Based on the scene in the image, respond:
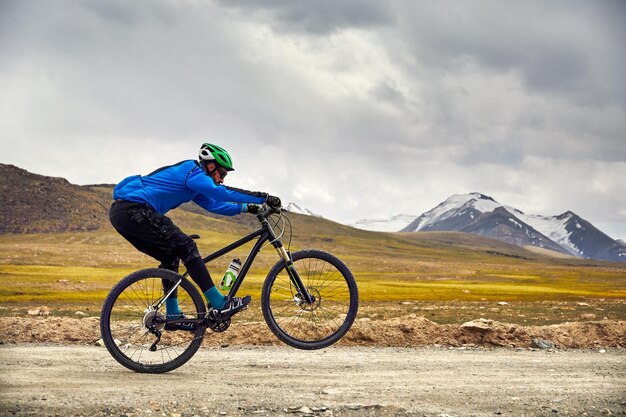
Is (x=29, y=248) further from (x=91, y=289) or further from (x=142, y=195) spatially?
(x=142, y=195)

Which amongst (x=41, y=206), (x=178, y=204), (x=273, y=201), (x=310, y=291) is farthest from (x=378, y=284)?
(x=41, y=206)

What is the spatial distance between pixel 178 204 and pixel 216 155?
986 millimetres

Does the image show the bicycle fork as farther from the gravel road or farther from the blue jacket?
the gravel road

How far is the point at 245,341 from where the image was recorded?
46.5 feet

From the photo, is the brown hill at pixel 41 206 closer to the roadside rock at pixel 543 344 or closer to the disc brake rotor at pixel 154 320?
the roadside rock at pixel 543 344

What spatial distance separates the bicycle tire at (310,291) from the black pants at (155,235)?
1137 mm

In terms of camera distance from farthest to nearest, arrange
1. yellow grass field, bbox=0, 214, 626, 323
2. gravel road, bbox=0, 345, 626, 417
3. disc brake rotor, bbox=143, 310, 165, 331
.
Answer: yellow grass field, bbox=0, 214, 626, 323 → disc brake rotor, bbox=143, 310, 165, 331 → gravel road, bbox=0, 345, 626, 417

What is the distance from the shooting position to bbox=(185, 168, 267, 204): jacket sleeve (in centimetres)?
876

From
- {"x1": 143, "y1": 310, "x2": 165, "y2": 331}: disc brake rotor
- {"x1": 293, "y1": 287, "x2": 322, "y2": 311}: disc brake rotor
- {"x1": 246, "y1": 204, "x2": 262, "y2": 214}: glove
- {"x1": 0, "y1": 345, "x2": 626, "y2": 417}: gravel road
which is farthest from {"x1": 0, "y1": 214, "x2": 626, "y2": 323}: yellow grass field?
{"x1": 143, "y1": 310, "x2": 165, "y2": 331}: disc brake rotor

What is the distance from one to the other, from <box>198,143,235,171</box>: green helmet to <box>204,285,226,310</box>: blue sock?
1.98 m

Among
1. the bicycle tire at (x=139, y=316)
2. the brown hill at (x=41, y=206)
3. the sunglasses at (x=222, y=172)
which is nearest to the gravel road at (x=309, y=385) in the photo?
the bicycle tire at (x=139, y=316)

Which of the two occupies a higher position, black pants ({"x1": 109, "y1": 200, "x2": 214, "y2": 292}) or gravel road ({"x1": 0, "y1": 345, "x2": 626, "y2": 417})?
black pants ({"x1": 109, "y1": 200, "x2": 214, "y2": 292})

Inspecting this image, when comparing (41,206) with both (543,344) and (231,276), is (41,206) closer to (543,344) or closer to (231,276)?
(543,344)

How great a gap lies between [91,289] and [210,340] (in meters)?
44.2
